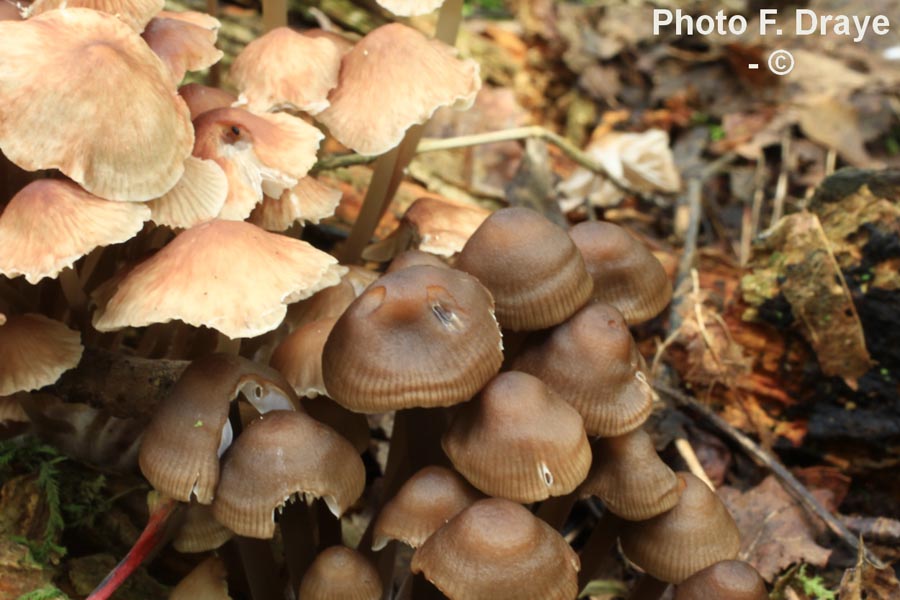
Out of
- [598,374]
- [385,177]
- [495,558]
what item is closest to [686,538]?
[598,374]

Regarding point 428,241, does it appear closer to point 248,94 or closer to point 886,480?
point 248,94

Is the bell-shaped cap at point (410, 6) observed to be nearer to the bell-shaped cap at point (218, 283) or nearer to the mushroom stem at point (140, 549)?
the bell-shaped cap at point (218, 283)

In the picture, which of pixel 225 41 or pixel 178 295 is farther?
pixel 225 41

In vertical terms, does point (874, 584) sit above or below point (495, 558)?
below

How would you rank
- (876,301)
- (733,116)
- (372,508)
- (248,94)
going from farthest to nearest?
(733,116) < (876,301) < (372,508) < (248,94)

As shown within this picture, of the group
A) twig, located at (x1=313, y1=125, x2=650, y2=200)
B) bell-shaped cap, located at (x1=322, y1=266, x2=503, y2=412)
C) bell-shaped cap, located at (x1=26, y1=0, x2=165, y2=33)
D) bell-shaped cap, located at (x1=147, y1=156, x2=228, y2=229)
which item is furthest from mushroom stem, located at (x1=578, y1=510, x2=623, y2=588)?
bell-shaped cap, located at (x1=26, y1=0, x2=165, y2=33)

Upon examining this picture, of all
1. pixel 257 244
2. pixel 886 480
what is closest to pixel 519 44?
pixel 886 480

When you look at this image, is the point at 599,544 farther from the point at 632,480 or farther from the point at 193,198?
the point at 193,198
